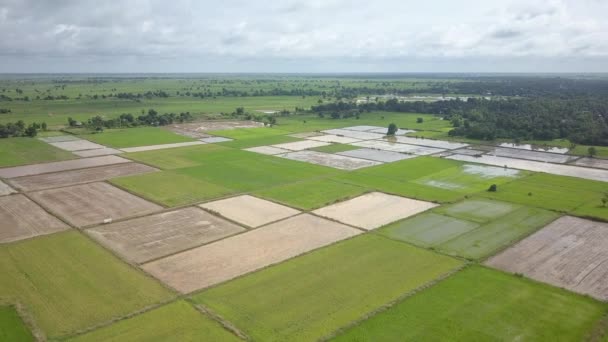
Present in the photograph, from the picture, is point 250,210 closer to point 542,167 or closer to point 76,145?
point 542,167

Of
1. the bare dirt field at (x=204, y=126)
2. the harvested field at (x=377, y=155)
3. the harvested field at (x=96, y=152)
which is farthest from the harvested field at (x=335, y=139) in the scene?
the harvested field at (x=96, y=152)

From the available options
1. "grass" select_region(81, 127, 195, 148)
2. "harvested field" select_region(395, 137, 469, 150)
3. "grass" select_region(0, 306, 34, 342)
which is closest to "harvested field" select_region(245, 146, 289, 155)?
"grass" select_region(81, 127, 195, 148)

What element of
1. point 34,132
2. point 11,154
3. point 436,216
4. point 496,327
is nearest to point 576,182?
point 436,216

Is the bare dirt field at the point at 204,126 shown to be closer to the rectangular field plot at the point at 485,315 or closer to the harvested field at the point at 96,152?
the harvested field at the point at 96,152

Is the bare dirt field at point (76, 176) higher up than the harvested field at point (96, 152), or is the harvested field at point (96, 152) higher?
the harvested field at point (96, 152)

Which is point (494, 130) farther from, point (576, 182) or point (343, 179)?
point (343, 179)

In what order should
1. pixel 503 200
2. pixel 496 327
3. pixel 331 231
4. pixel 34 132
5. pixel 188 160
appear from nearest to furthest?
1. pixel 496 327
2. pixel 331 231
3. pixel 503 200
4. pixel 188 160
5. pixel 34 132

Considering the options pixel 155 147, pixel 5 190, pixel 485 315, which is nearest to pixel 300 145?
pixel 155 147
